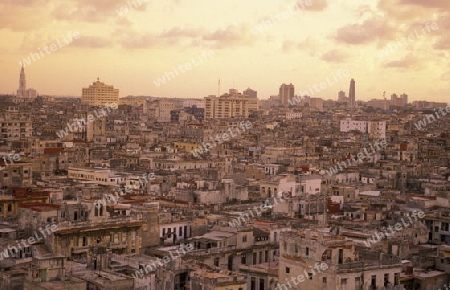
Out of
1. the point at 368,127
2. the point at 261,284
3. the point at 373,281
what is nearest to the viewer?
the point at 373,281

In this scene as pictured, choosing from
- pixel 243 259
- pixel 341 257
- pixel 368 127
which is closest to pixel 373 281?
pixel 341 257

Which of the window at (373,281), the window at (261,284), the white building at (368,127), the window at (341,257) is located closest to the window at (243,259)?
the window at (261,284)

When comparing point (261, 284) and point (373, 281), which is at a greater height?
point (373, 281)

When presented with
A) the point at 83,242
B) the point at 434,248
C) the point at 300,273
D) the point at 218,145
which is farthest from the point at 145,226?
the point at 218,145

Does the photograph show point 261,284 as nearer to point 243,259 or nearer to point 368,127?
point 243,259

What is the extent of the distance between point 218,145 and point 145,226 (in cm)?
6986

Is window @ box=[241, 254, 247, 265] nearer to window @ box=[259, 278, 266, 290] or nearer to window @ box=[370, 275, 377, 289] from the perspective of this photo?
window @ box=[259, 278, 266, 290]

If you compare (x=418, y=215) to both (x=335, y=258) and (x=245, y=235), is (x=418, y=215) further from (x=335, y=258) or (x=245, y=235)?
(x=335, y=258)

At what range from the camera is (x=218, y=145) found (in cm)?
11119

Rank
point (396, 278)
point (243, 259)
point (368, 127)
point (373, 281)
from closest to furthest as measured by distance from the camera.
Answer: point (373, 281) < point (396, 278) < point (243, 259) < point (368, 127)

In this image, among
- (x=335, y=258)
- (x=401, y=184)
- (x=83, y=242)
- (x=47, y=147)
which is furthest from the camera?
(x=47, y=147)

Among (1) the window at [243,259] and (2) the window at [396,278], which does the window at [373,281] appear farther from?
(1) the window at [243,259]

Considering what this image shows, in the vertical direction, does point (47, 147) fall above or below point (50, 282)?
above

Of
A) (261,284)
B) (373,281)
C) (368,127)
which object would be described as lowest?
(261,284)
